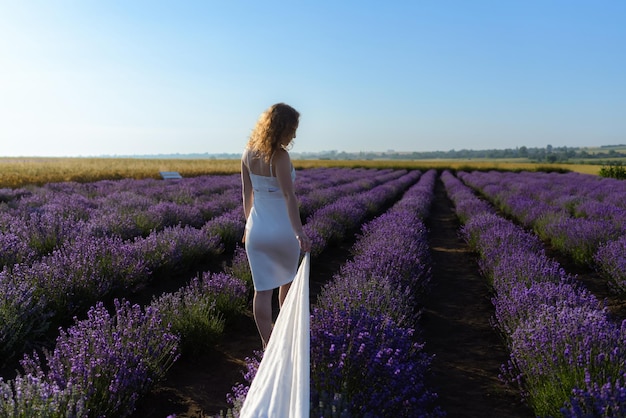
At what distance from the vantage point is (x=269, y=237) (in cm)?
296

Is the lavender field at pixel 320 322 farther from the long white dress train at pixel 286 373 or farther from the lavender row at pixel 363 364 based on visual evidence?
the long white dress train at pixel 286 373

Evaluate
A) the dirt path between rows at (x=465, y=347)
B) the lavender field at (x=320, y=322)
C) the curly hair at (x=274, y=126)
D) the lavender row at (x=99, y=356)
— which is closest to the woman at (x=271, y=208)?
the curly hair at (x=274, y=126)

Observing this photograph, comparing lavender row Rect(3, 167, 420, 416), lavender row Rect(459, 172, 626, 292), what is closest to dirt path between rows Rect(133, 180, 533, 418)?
lavender row Rect(3, 167, 420, 416)

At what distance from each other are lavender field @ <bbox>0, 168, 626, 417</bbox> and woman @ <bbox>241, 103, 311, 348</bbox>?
1.28ft

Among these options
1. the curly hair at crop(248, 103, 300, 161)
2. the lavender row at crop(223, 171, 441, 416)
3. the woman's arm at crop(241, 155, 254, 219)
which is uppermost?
the curly hair at crop(248, 103, 300, 161)

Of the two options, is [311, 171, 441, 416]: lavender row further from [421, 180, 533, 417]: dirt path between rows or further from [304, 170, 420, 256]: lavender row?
[304, 170, 420, 256]: lavender row

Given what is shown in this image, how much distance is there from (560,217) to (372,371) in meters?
6.82

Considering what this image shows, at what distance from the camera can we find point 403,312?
3.26m

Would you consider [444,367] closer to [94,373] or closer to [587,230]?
[94,373]

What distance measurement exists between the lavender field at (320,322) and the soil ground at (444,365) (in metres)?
0.03

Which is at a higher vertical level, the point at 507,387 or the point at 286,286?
the point at 286,286

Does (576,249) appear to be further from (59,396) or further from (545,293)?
(59,396)

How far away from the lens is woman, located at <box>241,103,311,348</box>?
9.11 feet

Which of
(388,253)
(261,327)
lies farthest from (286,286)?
(388,253)
